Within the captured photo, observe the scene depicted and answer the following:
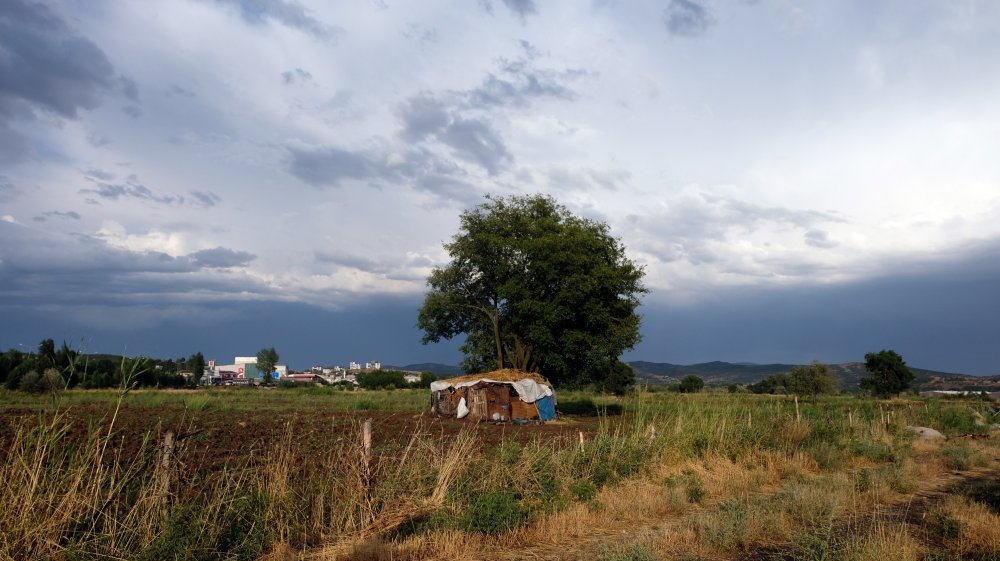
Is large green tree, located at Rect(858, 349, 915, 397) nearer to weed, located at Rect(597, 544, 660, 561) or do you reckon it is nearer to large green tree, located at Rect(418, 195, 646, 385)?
large green tree, located at Rect(418, 195, 646, 385)

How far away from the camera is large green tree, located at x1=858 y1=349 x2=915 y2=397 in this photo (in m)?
62.1

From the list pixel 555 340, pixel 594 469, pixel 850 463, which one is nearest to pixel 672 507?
pixel 594 469

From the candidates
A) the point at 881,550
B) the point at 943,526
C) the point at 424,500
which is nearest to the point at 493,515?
the point at 424,500

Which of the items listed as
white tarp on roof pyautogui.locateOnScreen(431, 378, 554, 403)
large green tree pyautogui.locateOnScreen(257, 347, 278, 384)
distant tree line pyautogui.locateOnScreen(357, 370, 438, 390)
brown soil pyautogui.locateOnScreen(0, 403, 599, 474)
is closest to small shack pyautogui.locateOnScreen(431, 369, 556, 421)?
white tarp on roof pyautogui.locateOnScreen(431, 378, 554, 403)

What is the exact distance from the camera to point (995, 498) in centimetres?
1027

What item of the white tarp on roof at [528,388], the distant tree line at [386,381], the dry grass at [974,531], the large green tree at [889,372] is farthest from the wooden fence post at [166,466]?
the distant tree line at [386,381]

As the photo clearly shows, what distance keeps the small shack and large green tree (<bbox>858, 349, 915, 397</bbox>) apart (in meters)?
48.1

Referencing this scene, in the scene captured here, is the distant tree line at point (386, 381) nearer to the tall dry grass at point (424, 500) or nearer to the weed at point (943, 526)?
the tall dry grass at point (424, 500)

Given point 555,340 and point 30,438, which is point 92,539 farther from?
point 555,340

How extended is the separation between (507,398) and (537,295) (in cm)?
566

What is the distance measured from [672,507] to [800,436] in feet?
27.1

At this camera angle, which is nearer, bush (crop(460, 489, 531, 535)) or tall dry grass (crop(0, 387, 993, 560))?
tall dry grass (crop(0, 387, 993, 560))

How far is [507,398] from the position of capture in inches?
1124

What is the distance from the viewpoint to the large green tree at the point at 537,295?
30.6m
